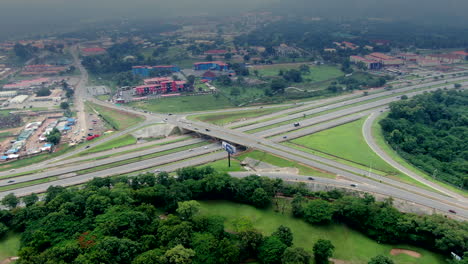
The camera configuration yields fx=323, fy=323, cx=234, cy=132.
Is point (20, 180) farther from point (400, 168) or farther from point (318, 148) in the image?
point (400, 168)

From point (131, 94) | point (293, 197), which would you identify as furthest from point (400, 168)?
point (131, 94)

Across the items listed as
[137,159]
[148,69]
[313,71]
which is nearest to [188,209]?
[137,159]

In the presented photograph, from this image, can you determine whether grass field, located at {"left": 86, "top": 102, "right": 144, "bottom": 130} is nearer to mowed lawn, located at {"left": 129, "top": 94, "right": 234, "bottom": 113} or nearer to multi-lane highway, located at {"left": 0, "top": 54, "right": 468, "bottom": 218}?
multi-lane highway, located at {"left": 0, "top": 54, "right": 468, "bottom": 218}

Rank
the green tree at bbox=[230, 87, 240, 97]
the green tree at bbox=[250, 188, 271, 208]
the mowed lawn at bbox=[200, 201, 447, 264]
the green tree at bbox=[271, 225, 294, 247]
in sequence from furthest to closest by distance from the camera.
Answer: the green tree at bbox=[230, 87, 240, 97] → the green tree at bbox=[250, 188, 271, 208] → the mowed lawn at bbox=[200, 201, 447, 264] → the green tree at bbox=[271, 225, 294, 247]

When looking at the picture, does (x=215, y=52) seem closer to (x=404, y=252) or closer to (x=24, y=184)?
(x=24, y=184)

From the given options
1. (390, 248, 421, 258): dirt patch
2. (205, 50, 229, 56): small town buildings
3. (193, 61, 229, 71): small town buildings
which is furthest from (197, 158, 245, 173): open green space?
(205, 50, 229, 56): small town buildings
